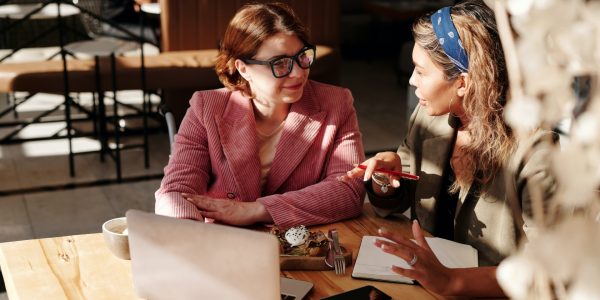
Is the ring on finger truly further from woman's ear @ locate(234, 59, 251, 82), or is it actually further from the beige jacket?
woman's ear @ locate(234, 59, 251, 82)

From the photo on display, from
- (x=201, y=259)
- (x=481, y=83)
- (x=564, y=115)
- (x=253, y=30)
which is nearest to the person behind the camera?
(x=564, y=115)

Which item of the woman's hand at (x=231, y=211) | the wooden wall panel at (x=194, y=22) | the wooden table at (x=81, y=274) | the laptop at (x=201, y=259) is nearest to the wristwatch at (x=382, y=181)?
the wooden table at (x=81, y=274)

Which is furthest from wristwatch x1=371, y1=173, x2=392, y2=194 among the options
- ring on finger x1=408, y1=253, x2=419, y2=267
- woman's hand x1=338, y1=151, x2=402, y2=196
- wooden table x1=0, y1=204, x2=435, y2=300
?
ring on finger x1=408, y1=253, x2=419, y2=267

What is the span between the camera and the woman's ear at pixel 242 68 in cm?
243

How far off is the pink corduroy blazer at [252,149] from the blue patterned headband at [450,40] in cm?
50

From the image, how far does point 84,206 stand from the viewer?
14.4ft

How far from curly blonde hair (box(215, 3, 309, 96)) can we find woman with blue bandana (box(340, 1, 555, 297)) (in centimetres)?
43

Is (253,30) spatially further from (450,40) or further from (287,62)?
(450,40)

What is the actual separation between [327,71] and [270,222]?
147 inches

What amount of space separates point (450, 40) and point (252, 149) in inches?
28.7

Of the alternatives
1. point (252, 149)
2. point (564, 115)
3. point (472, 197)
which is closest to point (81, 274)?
point (252, 149)

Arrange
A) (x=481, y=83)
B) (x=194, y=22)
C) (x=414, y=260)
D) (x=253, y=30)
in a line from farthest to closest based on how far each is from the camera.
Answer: (x=194, y=22) < (x=253, y=30) < (x=481, y=83) < (x=414, y=260)

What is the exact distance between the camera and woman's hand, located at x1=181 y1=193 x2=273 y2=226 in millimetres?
2111

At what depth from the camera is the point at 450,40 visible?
78.2 inches
